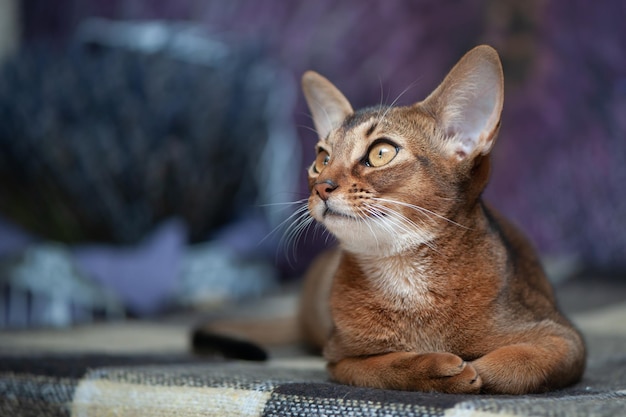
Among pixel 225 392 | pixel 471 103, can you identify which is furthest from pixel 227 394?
pixel 471 103

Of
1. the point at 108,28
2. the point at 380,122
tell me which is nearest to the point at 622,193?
the point at 380,122

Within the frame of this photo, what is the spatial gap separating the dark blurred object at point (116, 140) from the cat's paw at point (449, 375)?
146 centimetres

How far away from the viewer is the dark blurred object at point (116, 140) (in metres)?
2.23

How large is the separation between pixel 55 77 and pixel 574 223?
1.69 meters

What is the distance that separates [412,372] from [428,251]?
19 cm

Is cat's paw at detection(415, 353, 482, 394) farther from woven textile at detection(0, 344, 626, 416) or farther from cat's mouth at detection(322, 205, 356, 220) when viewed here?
cat's mouth at detection(322, 205, 356, 220)

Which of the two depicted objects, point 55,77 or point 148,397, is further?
point 55,77

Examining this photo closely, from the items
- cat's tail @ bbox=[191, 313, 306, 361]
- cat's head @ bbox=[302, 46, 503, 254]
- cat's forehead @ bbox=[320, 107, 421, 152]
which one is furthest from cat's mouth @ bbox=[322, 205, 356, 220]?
cat's tail @ bbox=[191, 313, 306, 361]

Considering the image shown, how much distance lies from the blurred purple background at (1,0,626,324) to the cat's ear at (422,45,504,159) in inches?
51.9

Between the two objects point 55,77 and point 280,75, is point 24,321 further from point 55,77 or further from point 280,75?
point 280,75

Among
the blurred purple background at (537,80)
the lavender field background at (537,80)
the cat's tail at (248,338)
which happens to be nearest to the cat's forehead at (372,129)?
the cat's tail at (248,338)

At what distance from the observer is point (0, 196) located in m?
2.36

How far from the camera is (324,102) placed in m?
1.35

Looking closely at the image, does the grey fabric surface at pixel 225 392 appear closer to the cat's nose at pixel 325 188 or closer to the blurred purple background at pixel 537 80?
the cat's nose at pixel 325 188
